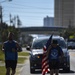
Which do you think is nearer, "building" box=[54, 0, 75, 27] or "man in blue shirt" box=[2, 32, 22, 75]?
"man in blue shirt" box=[2, 32, 22, 75]

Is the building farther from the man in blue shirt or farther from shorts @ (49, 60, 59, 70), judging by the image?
Answer: shorts @ (49, 60, 59, 70)

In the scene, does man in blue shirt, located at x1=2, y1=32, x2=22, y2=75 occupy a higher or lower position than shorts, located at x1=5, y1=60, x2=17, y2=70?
higher

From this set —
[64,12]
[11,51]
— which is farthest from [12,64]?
[64,12]

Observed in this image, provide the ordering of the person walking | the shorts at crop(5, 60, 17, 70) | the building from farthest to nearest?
1. the building
2. the shorts at crop(5, 60, 17, 70)
3. the person walking

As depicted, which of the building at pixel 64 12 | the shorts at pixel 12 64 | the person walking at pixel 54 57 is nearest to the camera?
the person walking at pixel 54 57

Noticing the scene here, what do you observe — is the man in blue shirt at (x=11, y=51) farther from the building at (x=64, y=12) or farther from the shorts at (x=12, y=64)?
the building at (x=64, y=12)

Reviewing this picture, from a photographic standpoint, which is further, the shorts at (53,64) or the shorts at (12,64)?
the shorts at (12,64)

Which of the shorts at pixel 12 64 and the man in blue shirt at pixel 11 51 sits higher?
the man in blue shirt at pixel 11 51

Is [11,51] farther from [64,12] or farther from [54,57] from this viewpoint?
[64,12]

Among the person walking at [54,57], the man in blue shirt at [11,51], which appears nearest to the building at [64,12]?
the man in blue shirt at [11,51]

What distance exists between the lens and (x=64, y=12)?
163 meters

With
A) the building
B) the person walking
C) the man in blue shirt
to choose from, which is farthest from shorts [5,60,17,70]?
the building

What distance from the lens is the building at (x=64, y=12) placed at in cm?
15575

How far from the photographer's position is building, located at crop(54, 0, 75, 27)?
155750 millimetres
